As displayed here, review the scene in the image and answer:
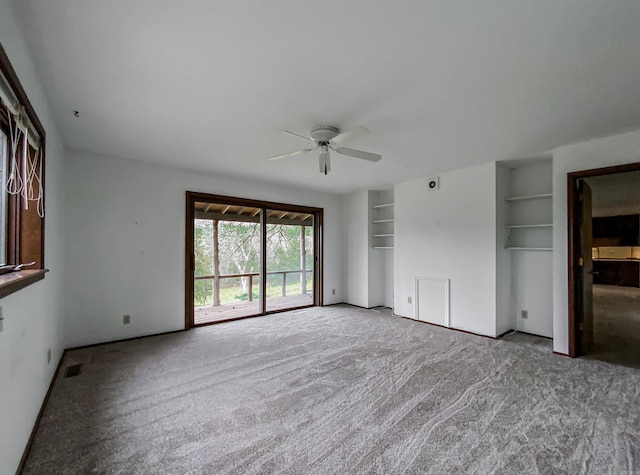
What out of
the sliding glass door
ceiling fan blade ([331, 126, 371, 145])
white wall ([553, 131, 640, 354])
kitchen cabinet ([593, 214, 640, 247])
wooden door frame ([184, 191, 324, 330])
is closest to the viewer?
ceiling fan blade ([331, 126, 371, 145])

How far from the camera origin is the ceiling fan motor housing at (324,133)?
2590 mm

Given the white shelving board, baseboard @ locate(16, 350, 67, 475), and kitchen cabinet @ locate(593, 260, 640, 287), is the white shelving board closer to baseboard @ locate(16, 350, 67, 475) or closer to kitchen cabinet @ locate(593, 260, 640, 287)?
baseboard @ locate(16, 350, 67, 475)

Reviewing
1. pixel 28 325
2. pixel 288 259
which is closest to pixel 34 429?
pixel 28 325

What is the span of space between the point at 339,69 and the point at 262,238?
352 centimetres

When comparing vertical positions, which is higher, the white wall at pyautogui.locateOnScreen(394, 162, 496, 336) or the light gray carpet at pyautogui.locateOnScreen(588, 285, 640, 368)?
the white wall at pyautogui.locateOnScreen(394, 162, 496, 336)

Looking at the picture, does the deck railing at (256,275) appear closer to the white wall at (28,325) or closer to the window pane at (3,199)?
the white wall at (28,325)

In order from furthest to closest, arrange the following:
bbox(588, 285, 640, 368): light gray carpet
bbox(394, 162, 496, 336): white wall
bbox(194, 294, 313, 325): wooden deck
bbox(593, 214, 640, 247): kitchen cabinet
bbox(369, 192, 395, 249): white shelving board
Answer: bbox(593, 214, 640, 247): kitchen cabinet, bbox(369, 192, 395, 249): white shelving board, bbox(194, 294, 313, 325): wooden deck, bbox(394, 162, 496, 336): white wall, bbox(588, 285, 640, 368): light gray carpet

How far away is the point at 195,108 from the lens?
2318 millimetres

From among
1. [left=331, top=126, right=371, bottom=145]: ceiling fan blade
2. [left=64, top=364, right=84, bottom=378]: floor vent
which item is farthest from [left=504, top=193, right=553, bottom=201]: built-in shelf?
[left=64, top=364, right=84, bottom=378]: floor vent

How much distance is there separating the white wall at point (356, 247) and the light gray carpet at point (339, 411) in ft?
7.42

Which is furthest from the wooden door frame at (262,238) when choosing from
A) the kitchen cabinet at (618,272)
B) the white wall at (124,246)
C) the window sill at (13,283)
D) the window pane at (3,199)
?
the kitchen cabinet at (618,272)

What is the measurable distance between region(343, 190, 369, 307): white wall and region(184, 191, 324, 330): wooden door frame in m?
0.61

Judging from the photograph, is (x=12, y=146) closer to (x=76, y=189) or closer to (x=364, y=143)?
(x=76, y=189)

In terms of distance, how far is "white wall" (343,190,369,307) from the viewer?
5.57m
